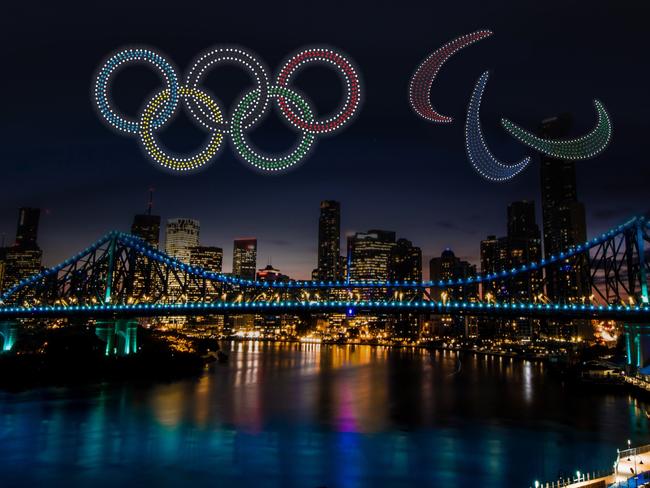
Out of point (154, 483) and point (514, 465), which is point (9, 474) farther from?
point (514, 465)

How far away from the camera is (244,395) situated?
6062 centimetres

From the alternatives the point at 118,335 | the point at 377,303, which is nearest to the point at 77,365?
the point at 118,335

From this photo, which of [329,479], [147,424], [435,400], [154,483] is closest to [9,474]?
[154,483]

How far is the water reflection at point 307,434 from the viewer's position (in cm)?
3141

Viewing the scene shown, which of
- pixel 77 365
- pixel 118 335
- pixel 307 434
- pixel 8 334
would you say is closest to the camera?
pixel 307 434

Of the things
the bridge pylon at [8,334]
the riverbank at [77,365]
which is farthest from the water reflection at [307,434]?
the bridge pylon at [8,334]

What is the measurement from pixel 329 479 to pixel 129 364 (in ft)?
176

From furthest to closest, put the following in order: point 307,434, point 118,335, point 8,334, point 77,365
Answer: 1. point 118,335
2. point 8,334
3. point 77,365
4. point 307,434

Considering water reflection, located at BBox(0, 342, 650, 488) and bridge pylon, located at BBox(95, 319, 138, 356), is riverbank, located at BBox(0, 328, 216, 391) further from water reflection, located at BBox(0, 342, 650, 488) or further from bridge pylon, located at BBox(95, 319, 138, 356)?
water reflection, located at BBox(0, 342, 650, 488)

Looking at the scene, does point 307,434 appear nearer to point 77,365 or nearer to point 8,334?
point 77,365

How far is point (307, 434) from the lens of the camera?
42.0m

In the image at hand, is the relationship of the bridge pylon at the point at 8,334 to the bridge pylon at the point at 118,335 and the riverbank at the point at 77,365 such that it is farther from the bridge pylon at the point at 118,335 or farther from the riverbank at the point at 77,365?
the bridge pylon at the point at 118,335

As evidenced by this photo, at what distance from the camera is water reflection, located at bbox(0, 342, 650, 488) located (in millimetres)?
31406

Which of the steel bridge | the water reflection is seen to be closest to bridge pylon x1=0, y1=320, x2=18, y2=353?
the steel bridge
